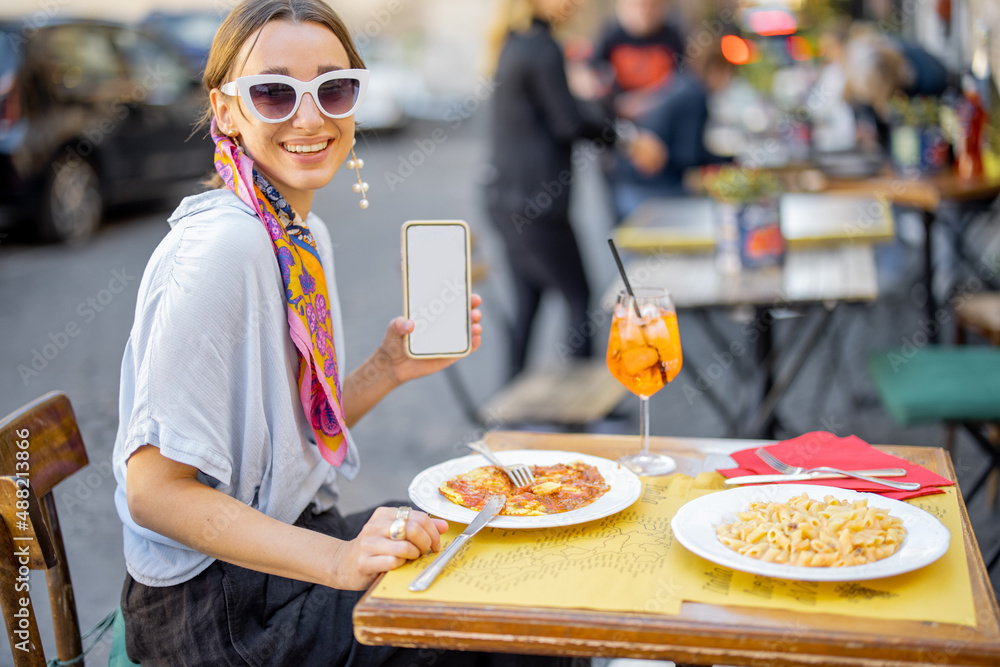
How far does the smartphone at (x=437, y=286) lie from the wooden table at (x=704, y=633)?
635 mm

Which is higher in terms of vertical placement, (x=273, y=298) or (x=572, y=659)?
(x=273, y=298)

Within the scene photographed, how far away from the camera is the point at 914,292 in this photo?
648 centimetres

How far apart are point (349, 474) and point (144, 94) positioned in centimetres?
882

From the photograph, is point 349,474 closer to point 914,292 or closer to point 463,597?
point 463,597

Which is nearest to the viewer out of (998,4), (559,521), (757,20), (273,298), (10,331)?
(559,521)

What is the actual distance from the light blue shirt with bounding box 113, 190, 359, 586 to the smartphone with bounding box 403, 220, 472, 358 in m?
0.24

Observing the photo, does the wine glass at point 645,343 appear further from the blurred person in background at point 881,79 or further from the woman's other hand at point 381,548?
the blurred person in background at point 881,79

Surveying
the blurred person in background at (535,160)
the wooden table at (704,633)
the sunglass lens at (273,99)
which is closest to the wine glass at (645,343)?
the wooden table at (704,633)

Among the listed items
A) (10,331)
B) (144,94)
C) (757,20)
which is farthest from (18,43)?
(757,20)

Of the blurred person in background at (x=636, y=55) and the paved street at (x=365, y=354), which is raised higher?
the blurred person in background at (x=636, y=55)

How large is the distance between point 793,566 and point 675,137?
5042mm

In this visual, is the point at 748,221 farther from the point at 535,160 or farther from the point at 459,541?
the point at 459,541

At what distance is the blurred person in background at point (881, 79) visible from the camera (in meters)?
5.92

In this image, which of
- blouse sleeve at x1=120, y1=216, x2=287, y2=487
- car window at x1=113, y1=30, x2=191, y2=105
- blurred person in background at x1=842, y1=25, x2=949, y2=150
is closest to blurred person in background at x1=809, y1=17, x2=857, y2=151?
blurred person in background at x1=842, y1=25, x2=949, y2=150
